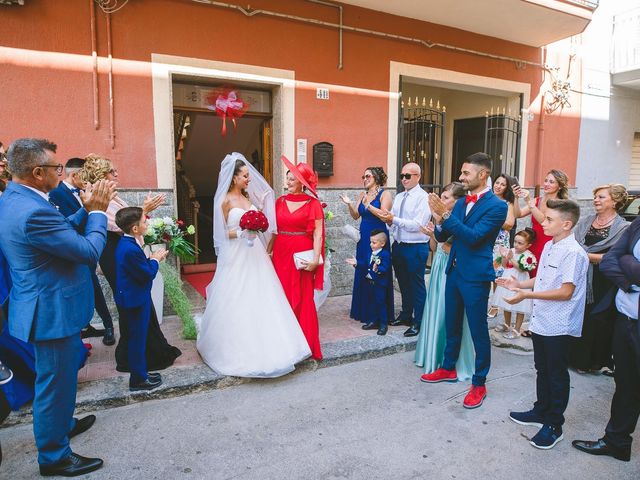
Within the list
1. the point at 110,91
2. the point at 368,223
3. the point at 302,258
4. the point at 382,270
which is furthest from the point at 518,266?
the point at 110,91

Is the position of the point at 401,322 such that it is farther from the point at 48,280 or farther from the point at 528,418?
the point at 48,280

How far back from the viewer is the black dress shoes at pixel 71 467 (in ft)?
9.16

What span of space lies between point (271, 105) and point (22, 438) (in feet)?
16.9

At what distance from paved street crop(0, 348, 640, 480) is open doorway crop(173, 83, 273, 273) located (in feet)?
13.4

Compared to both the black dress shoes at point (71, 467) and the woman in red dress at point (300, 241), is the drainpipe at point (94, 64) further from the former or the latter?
the black dress shoes at point (71, 467)

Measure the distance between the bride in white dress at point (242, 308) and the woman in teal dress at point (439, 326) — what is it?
3.96 ft

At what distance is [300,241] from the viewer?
4531mm

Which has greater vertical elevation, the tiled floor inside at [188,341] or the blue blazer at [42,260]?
the blue blazer at [42,260]

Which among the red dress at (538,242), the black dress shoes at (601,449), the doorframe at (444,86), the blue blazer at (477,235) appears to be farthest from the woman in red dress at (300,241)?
the doorframe at (444,86)

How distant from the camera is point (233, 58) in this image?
6047 mm

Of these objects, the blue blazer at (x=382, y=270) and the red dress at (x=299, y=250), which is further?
the blue blazer at (x=382, y=270)

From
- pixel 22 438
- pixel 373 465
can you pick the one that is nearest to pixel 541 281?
pixel 373 465

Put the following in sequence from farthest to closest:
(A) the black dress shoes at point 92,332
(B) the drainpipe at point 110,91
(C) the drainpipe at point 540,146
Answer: (C) the drainpipe at point 540,146 → (B) the drainpipe at point 110,91 → (A) the black dress shoes at point 92,332

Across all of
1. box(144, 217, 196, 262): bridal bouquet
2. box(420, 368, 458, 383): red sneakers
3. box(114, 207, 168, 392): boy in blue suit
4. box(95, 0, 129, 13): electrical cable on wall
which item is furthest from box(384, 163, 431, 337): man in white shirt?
box(95, 0, 129, 13): electrical cable on wall
